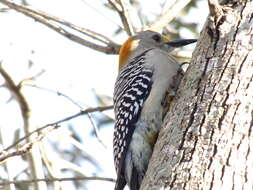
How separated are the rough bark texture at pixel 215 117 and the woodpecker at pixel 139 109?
0.73 meters

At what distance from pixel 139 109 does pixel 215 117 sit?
131 centimetres

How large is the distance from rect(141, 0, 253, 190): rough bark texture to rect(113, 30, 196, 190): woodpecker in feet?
2.39

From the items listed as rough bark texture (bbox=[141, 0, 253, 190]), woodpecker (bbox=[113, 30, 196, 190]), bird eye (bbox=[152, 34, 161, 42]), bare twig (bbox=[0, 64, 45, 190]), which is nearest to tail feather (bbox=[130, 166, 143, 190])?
woodpecker (bbox=[113, 30, 196, 190])

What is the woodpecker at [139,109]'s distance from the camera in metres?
3.51

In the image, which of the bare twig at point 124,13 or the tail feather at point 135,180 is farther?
the bare twig at point 124,13

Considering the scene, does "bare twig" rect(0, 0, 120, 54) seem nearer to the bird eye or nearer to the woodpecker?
the woodpecker

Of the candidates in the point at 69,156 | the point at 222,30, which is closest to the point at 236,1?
the point at 222,30

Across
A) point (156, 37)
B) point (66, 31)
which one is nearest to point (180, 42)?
point (156, 37)

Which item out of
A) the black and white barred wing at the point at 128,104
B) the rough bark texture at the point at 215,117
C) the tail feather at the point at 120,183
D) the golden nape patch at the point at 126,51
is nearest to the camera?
the rough bark texture at the point at 215,117

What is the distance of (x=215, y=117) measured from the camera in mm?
2486

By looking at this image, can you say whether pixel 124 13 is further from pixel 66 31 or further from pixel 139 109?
pixel 139 109

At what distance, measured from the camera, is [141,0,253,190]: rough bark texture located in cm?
230

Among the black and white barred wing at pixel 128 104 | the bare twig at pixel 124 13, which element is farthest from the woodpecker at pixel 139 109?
the bare twig at pixel 124 13

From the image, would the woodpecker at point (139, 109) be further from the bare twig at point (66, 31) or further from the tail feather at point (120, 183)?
the bare twig at point (66, 31)
